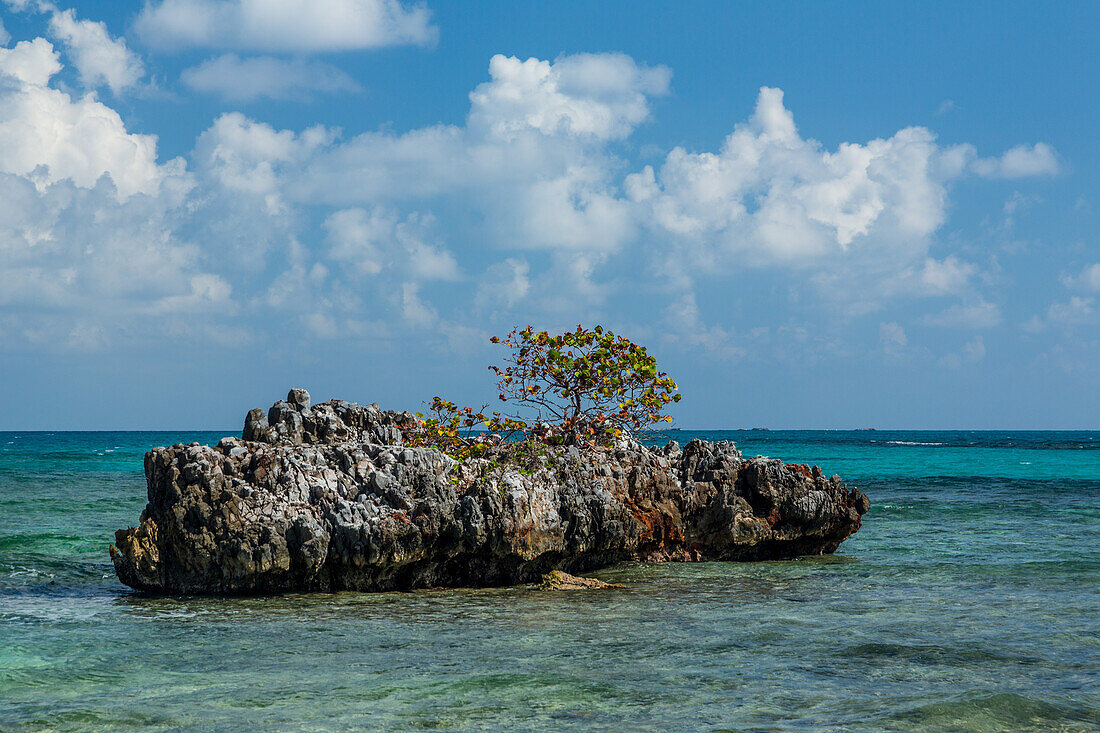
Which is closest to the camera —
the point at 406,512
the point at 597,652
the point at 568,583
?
the point at 597,652

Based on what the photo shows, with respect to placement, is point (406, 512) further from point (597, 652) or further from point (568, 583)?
point (597, 652)

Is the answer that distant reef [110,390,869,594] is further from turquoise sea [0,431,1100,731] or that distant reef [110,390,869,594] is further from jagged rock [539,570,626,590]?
turquoise sea [0,431,1100,731]

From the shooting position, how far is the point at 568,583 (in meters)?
13.3

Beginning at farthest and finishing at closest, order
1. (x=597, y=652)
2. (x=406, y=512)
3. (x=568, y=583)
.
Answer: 1. (x=568, y=583)
2. (x=406, y=512)
3. (x=597, y=652)

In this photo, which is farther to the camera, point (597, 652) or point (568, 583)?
point (568, 583)

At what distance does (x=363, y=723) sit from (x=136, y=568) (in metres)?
6.98

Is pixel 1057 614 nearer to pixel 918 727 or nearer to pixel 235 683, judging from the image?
pixel 918 727

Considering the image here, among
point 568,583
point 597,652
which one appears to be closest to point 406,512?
point 568,583

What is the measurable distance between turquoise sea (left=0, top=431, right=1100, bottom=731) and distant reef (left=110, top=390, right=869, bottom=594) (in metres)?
0.52

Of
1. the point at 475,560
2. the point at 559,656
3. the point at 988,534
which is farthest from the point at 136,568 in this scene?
the point at 988,534

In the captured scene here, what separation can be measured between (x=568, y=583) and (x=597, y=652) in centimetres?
424

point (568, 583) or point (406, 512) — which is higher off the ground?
point (406, 512)

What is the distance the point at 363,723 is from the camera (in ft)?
22.6

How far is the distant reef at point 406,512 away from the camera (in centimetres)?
1223
